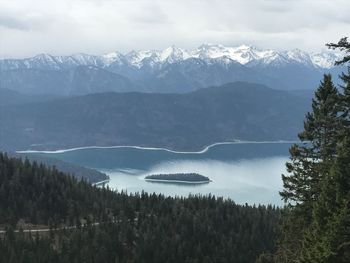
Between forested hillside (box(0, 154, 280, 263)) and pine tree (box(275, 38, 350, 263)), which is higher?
pine tree (box(275, 38, 350, 263))

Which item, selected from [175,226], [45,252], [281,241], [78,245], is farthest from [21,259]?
[281,241]

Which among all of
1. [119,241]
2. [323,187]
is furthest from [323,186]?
[119,241]

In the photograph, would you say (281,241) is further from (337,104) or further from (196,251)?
(196,251)

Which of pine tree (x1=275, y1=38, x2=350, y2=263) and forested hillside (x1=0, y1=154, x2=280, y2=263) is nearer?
pine tree (x1=275, y1=38, x2=350, y2=263)

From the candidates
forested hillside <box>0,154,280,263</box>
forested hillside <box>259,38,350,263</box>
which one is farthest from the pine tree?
forested hillside <box>0,154,280,263</box>

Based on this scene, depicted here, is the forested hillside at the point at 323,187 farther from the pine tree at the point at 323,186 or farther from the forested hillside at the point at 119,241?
the forested hillside at the point at 119,241

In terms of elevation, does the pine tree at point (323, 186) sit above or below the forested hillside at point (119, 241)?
above

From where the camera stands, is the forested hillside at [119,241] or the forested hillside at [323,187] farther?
the forested hillside at [119,241]

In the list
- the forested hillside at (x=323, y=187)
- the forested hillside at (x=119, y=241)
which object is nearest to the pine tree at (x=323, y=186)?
the forested hillside at (x=323, y=187)

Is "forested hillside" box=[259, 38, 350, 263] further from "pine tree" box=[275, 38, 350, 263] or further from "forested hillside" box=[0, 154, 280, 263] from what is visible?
"forested hillside" box=[0, 154, 280, 263]

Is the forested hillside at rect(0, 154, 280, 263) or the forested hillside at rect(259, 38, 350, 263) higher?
the forested hillside at rect(259, 38, 350, 263)

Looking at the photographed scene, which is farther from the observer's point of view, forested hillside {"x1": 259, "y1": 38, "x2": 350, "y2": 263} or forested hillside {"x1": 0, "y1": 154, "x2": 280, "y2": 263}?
forested hillside {"x1": 0, "y1": 154, "x2": 280, "y2": 263}
